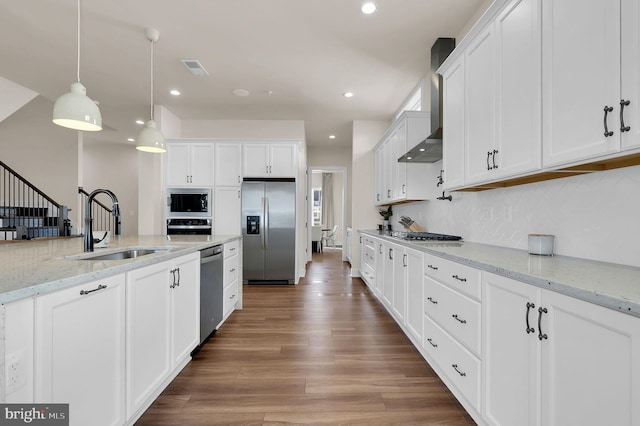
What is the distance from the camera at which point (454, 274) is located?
175cm

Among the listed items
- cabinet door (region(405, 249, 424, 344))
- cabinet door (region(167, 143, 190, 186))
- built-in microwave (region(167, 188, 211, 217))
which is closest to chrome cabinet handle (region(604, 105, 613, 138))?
cabinet door (region(405, 249, 424, 344))

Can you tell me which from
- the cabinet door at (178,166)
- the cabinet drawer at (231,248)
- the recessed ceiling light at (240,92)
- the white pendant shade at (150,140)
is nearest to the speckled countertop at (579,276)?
the cabinet drawer at (231,248)

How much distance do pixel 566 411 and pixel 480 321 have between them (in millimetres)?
505

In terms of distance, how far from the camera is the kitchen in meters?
1.39

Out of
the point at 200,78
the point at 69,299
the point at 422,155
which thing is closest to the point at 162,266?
the point at 69,299

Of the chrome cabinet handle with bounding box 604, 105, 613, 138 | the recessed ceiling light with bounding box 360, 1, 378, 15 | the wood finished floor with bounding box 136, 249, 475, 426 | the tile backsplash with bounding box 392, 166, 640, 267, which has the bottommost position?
the wood finished floor with bounding box 136, 249, 475, 426

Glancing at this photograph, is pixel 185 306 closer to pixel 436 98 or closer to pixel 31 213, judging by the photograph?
pixel 436 98

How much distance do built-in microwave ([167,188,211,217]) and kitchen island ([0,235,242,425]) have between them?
3.19 meters

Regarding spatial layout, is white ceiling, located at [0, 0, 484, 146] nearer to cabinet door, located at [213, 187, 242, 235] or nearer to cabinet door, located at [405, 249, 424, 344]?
cabinet door, located at [213, 187, 242, 235]

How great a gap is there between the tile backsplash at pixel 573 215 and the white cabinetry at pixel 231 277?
2462 mm

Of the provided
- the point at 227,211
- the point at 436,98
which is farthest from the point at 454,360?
the point at 227,211

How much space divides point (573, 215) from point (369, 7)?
2307 millimetres

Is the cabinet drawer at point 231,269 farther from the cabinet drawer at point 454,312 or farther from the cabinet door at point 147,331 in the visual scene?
the cabinet drawer at point 454,312

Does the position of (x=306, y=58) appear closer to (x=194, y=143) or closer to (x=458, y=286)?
(x=194, y=143)
